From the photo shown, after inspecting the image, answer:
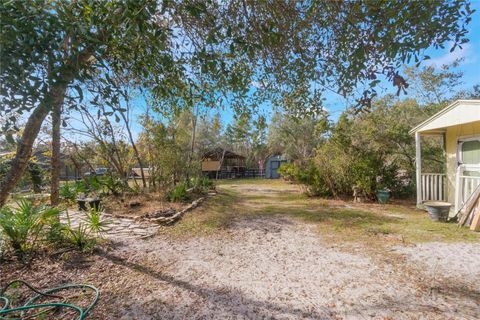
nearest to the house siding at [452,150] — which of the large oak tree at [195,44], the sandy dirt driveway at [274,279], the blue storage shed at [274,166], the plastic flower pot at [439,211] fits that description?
the plastic flower pot at [439,211]

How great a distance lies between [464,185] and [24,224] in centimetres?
899

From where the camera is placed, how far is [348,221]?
594cm

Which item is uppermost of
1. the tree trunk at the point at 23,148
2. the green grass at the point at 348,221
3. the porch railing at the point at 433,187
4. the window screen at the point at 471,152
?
the window screen at the point at 471,152

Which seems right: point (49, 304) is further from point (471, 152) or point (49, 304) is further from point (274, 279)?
point (471, 152)

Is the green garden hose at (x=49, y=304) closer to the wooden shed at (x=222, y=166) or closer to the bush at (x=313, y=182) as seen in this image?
the bush at (x=313, y=182)

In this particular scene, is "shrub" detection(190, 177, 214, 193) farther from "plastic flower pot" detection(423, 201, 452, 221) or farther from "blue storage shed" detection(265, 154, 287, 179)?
"blue storage shed" detection(265, 154, 287, 179)

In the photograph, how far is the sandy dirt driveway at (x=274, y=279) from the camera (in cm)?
239

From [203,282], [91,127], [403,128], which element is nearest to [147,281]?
[203,282]

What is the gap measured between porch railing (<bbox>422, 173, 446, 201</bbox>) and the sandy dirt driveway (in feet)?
11.1

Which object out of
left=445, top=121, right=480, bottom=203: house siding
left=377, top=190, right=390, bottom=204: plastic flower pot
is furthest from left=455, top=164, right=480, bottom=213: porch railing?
left=377, top=190, right=390, bottom=204: plastic flower pot

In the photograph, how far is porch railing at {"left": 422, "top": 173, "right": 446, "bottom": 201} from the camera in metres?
6.95

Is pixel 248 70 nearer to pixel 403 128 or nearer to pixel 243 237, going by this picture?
pixel 243 237

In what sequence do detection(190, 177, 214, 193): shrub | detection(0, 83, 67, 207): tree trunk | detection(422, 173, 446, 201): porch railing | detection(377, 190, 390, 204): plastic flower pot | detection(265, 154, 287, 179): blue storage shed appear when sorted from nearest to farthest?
1. detection(0, 83, 67, 207): tree trunk
2. detection(422, 173, 446, 201): porch railing
3. detection(377, 190, 390, 204): plastic flower pot
4. detection(190, 177, 214, 193): shrub
5. detection(265, 154, 287, 179): blue storage shed

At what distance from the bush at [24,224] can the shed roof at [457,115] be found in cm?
840
